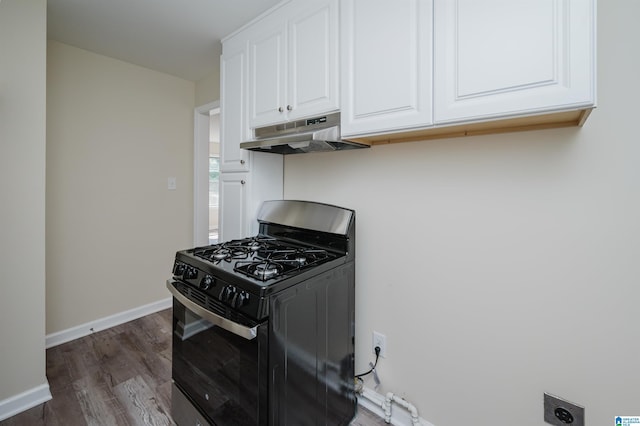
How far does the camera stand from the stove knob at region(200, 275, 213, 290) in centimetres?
125

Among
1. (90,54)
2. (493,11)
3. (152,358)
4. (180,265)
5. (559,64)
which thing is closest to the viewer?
(559,64)

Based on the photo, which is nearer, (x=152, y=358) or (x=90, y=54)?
(x=152, y=358)

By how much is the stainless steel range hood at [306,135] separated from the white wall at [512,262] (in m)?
0.29

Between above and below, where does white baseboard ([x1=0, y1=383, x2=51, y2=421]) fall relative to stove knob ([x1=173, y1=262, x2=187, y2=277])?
below

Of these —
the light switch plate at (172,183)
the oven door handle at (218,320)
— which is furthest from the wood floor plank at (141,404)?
the light switch plate at (172,183)

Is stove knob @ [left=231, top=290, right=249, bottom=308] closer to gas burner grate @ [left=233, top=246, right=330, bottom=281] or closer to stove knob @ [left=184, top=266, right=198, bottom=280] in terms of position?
gas burner grate @ [left=233, top=246, right=330, bottom=281]

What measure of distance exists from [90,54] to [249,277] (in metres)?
2.64

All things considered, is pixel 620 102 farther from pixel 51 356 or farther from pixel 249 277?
pixel 51 356

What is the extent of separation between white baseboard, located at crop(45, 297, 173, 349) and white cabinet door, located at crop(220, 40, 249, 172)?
1789 mm

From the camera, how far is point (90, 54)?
238cm

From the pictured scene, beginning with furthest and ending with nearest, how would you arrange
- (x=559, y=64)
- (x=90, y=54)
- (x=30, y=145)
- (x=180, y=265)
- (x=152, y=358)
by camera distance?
(x=90, y=54) → (x=152, y=358) → (x=30, y=145) → (x=180, y=265) → (x=559, y=64)

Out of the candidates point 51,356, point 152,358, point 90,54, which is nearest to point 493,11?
point 152,358

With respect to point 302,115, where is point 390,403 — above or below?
below

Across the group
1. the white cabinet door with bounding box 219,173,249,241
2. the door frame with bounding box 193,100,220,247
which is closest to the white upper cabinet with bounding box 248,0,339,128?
the white cabinet door with bounding box 219,173,249,241
